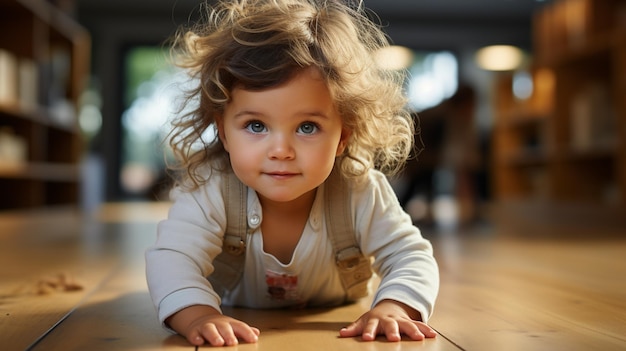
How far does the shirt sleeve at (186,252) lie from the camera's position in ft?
3.01

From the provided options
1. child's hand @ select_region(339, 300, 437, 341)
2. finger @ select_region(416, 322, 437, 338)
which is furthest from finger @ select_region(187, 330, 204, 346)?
finger @ select_region(416, 322, 437, 338)

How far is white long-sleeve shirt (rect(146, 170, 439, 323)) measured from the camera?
949 mm

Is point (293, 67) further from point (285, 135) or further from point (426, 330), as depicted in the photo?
point (426, 330)

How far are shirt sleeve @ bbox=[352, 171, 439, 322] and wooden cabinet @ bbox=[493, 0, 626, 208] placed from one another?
2837 millimetres

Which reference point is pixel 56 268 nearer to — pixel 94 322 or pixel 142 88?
pixel 94 322

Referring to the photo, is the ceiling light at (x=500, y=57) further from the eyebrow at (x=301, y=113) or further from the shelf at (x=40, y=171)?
the eyebrow at (x=301, y=113)

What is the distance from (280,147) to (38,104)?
3.94m

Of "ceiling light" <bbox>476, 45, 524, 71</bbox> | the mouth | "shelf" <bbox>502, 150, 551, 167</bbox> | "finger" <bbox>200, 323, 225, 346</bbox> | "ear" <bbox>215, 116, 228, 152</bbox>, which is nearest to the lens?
"finger" <bbox>200, 323, 225, 346</bbox>

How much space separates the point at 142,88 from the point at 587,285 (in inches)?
319

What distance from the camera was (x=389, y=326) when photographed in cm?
90

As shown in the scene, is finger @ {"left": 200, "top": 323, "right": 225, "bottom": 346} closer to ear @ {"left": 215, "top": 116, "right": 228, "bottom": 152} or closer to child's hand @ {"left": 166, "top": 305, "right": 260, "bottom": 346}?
child's hand @ {"left": 166, "top": 305, "right": 260, "bottom": 346}

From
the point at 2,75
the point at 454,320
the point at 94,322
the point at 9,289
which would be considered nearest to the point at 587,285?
the point at 454,320

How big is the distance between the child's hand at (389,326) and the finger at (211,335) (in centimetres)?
17

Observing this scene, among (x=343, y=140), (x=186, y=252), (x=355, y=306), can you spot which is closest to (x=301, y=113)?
(x=343, y=140)
